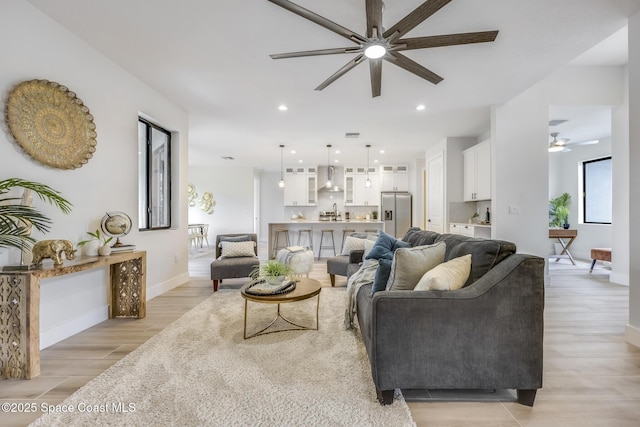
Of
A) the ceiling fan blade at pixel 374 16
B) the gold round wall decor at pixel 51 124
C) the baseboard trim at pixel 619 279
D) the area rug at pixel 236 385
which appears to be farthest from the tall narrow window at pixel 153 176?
the baseboard trim at pixel 619 279

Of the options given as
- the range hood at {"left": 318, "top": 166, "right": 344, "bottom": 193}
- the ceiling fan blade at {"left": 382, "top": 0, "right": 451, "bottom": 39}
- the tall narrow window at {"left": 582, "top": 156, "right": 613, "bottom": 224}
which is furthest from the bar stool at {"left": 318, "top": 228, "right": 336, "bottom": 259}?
the tall narrow window at {"left": 582, "top": 156, "right": 613, "bottom": 224}

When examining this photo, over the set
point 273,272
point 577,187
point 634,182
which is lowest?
point 273,272

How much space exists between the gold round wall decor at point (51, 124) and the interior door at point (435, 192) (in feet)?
19.9

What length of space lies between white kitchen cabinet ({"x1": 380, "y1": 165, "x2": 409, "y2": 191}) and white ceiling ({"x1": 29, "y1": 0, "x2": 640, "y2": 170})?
3.77 meters

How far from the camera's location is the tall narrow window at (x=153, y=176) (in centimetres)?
403

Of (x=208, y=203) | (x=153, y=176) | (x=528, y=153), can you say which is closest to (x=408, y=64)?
(x=528, y=153)

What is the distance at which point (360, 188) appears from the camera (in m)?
9.47

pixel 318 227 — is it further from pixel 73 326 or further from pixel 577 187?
pixel 577 187

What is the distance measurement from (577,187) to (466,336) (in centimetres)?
780

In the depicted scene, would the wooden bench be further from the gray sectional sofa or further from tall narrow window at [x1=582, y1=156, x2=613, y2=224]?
Result: the gray sectional sofa

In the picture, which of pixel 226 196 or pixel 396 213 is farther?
pixel 226 196

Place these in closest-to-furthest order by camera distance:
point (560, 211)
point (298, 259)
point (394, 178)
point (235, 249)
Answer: point (298, 259) < point (235, 249) < point (560, 211) < point (394, 178)

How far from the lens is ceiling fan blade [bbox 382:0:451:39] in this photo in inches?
71.8

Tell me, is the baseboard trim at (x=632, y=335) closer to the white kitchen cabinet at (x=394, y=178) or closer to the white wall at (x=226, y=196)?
A: the white kitchen cabinet at (x=394, y=178)
